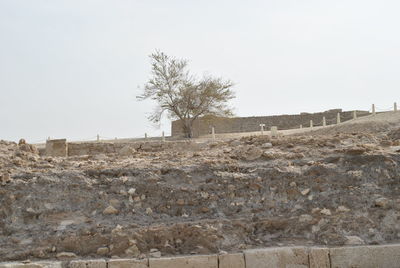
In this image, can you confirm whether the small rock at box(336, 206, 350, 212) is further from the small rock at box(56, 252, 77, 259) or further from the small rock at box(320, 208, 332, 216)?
the small rock at box(56, 252, 77, 259)

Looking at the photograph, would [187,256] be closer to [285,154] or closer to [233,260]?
[233,260]

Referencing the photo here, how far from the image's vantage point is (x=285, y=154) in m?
7.88

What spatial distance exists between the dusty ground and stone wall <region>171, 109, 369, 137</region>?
25.3 meters

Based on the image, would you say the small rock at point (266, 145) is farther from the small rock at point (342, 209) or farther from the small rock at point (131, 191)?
the small rock at point (131, 191)

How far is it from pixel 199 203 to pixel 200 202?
0.02 m

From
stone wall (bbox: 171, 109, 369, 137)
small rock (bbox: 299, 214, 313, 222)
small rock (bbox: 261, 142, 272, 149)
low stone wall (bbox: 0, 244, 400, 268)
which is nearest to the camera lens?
low stone wall (bbox: 0, 244, 400, 268)

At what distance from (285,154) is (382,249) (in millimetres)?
2424

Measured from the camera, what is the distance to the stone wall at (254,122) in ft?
113

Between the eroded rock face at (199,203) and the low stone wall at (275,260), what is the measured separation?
0.25 m

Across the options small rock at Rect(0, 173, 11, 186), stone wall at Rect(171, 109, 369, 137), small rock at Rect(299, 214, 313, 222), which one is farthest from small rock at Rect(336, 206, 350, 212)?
stone wall at Rect(171, 109, 369, 137)

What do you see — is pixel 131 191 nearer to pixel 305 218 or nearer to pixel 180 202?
pixel 180 202

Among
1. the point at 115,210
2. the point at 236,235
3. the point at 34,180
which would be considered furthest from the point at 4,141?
the point at 236,235

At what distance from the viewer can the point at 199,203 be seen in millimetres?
6859

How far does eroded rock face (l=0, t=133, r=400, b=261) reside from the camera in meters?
6.19
